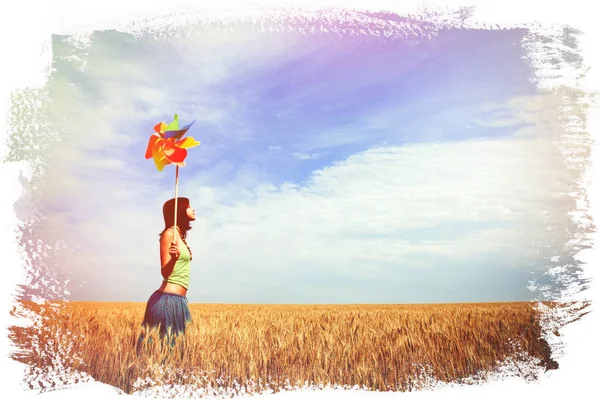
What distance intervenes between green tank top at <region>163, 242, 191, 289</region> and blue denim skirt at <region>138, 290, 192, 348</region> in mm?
124

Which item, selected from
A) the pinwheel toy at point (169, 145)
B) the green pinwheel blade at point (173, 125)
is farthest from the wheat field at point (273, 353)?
the green pinwheel blade at point (173, 125)

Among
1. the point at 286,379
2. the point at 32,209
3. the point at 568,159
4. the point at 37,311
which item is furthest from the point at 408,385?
the point at 32,209

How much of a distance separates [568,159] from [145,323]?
429 centimetres

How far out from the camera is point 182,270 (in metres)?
4.31

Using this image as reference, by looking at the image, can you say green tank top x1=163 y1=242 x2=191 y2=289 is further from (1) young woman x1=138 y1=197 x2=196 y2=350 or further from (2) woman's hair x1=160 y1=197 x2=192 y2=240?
(2) woman's hair x1=160 y1=197 x2=192 y2=240

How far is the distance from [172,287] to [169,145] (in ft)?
4.12

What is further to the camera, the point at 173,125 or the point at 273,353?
the point at 173,125

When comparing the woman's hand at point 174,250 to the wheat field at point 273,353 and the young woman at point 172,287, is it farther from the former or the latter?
the wheat field at point 273,353

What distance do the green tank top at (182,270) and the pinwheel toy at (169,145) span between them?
0.65 m

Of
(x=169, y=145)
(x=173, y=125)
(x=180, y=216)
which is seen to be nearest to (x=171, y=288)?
(x=180, y=216)

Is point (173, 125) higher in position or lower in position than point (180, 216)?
higher

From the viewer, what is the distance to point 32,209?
4.57 meters

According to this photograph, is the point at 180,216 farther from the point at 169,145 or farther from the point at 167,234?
the point at 169,145

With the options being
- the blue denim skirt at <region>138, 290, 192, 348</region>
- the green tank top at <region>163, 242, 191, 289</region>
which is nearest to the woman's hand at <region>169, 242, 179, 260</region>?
the green tank top at <region>163, 242, 191, 289</region>
